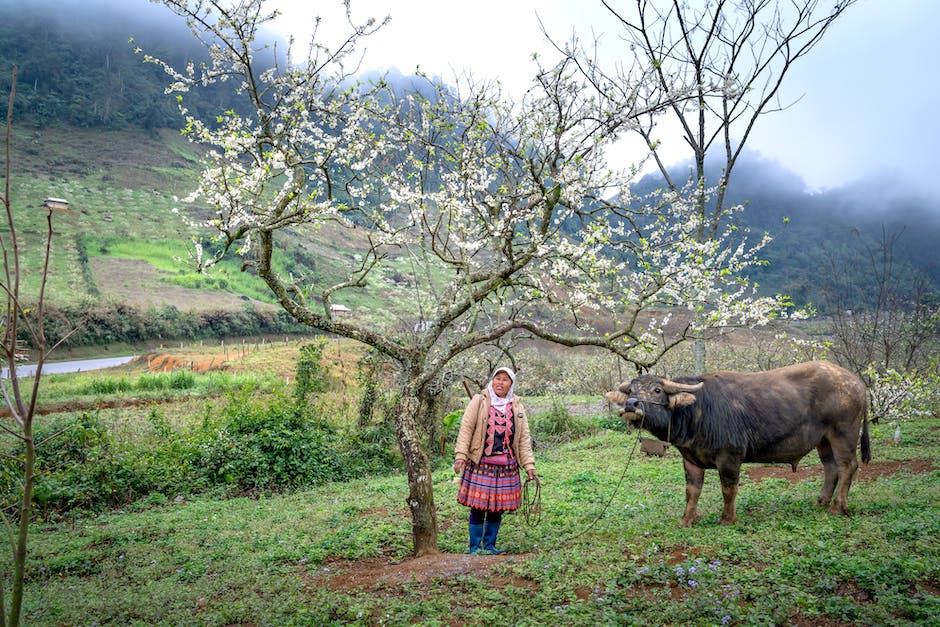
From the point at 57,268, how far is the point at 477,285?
43.9m

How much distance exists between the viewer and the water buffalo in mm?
6504

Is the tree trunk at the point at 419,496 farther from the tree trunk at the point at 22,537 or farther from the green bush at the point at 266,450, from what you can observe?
the green bush at the point at 266,450

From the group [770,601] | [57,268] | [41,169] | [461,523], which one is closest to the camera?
[770,601]

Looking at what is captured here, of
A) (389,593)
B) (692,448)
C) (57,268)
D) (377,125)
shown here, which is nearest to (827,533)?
(692,448)

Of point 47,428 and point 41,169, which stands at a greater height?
point 41,169

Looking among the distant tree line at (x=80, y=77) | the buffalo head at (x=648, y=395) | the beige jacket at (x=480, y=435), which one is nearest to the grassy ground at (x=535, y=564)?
the beige jacket at (x=480, y=435)

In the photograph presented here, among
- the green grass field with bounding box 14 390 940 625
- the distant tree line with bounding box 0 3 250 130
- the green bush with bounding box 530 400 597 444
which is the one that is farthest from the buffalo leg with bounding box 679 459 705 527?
the distant tree line with bounding box 0 3 250 130

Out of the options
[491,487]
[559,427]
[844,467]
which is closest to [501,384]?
[491,487]

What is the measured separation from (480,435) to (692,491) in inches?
107

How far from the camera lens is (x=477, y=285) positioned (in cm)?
788

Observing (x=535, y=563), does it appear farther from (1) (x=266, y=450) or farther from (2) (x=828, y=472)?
(1) (x=266, y=450)

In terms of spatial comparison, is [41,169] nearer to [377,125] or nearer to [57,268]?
[57,268]

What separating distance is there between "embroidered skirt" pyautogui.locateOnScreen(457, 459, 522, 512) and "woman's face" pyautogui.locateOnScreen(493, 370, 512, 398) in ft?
2.54

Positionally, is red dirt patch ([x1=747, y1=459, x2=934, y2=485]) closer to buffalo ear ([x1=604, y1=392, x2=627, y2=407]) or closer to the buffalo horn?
the buffalo horn
